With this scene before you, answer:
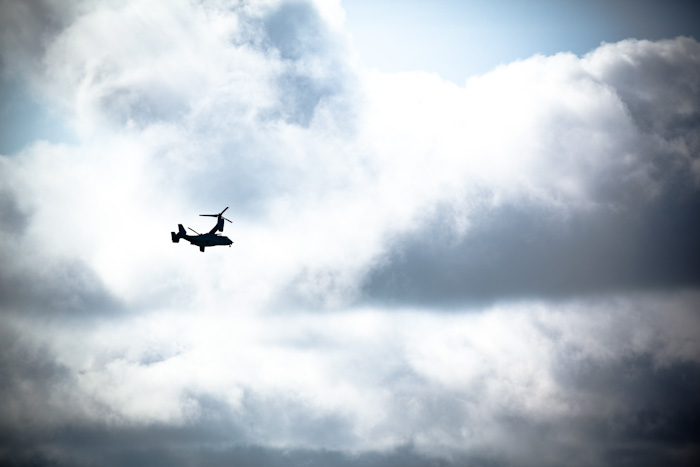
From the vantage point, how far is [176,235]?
135m

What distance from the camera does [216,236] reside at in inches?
5256

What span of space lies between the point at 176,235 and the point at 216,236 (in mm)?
12304
